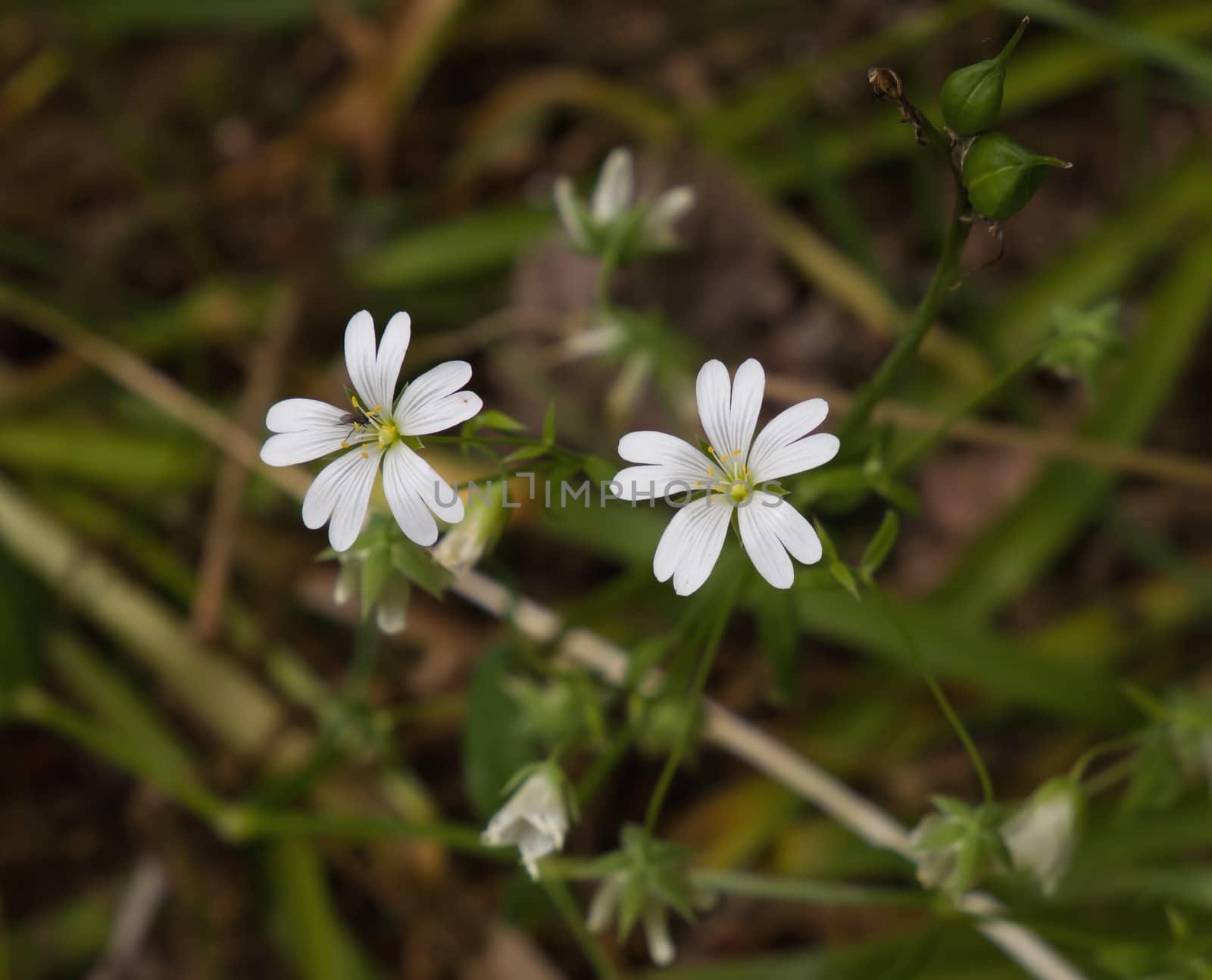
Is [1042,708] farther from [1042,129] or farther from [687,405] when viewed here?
[1042,129]

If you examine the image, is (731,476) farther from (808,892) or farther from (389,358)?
(808,892)

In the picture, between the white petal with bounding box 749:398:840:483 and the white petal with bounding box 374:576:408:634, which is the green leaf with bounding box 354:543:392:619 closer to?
the white petal with bounding box 374:576:408:634

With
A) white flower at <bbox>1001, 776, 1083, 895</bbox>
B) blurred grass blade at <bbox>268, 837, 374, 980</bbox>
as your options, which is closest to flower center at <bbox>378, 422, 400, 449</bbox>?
white flower at <bbox>1001, 776, 1083, 895</bbox>

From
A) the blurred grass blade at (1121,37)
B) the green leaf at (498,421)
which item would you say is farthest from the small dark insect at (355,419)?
the blurred grass blade at (1121,37)

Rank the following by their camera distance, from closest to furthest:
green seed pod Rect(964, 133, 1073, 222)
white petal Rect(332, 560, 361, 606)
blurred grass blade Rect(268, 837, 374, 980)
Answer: green seed pod Rect(964, 133, 1073, 222) → white petal Rect(332, 560, 361, 606) → blurred grass blade Rect(268, 837, 374, 980)

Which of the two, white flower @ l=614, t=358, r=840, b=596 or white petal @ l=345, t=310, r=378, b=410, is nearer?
white flower @ l=614, t=358, r=840, b=596

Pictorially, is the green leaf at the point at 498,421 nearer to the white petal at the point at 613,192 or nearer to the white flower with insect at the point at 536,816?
the white flower with insect at the point at 536,816

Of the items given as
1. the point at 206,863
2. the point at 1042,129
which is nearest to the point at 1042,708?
the point at 1042,129

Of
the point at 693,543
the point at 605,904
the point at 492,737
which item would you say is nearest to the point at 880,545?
the point at 693,543
